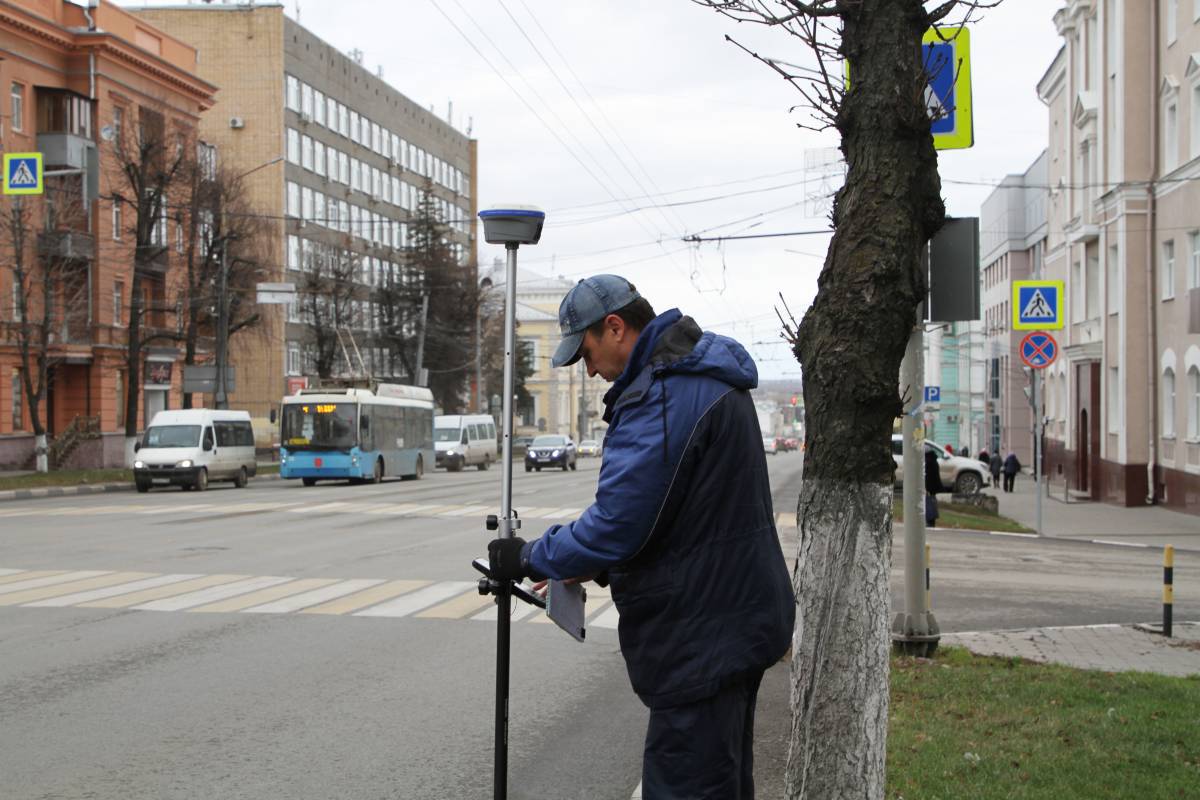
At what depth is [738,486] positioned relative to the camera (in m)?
3.78

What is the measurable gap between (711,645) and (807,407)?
1256 millimetres

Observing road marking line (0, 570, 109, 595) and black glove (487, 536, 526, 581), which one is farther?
road marking line (0, 570, 109, 595)

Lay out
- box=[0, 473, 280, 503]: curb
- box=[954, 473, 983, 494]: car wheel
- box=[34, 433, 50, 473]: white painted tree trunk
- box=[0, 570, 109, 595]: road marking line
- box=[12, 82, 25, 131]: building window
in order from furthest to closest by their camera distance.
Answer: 1. box=[12, 82, 25, 131]: building window
2. box=[954, 473, 983, 494]: car wheel
3. box=[34, 433, 50, 473]: white painted tree trunk
4. box=[0, 473, 280, 503]: curb
5. box=[0, 570, 109, 595]: road marking line

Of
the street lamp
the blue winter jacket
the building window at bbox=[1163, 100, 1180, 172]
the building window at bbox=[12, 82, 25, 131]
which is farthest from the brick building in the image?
the blue winter jacket

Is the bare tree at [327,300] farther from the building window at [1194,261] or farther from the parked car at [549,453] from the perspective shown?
the building window at [1194,261]

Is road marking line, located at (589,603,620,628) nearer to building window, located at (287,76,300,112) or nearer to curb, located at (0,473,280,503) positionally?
curb, located at (0,473,280,503)

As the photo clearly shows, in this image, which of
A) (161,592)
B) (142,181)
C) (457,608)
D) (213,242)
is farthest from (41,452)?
(457,608)

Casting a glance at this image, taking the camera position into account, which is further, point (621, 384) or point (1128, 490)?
point (1128, 490)

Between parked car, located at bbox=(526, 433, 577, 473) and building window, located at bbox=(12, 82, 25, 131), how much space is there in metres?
24.7

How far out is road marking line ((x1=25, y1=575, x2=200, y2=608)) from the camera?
12098 mm

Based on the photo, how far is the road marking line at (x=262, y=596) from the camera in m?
11.9

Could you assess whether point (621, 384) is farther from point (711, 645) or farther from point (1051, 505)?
point (1051, 505)

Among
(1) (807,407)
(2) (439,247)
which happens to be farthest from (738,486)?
(2) (439,247)

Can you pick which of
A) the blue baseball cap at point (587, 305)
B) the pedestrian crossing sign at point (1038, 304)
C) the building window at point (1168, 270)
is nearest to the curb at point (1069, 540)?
the pedestrian crossing sign at point (1038, 304)
